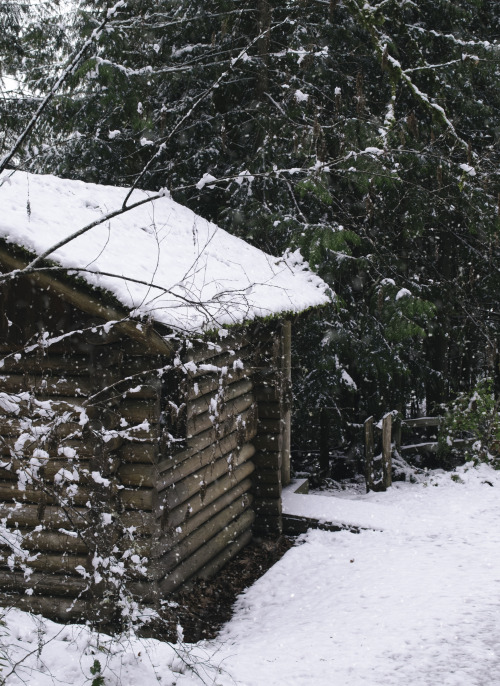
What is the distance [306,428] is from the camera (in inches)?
527

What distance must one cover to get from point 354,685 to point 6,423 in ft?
12.2

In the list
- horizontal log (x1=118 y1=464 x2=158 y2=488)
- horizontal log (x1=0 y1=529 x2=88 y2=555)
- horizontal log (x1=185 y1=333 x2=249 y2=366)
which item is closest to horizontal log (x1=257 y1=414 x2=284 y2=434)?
horizontal log (x1=185 y1=333 x2=249 y2=366)

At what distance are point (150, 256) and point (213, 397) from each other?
1575 mm

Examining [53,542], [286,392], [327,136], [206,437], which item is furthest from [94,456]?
[327,136]

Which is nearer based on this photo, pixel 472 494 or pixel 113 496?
pixel 113 496

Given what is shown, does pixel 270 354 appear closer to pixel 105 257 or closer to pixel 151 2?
pixel 105 257

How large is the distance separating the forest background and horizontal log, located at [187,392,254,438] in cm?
280

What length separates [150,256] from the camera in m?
6.62

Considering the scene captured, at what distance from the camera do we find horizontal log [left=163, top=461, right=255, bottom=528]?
21.2ft

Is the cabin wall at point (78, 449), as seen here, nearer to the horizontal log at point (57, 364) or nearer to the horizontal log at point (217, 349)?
the horizontal log at point (57, 364)

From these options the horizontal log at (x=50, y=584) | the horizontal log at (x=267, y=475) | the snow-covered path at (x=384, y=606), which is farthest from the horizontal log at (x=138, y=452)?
the horizontal log at (x=267, y=475)

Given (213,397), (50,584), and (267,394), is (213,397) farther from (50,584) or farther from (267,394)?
(267,394)

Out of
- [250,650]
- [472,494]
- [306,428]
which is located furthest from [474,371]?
[250,650]

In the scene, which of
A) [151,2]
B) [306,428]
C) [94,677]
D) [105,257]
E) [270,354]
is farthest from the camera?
[306,428]
